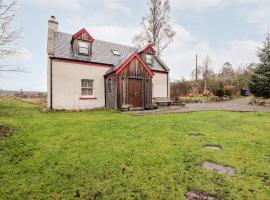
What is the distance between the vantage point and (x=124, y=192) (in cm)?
267

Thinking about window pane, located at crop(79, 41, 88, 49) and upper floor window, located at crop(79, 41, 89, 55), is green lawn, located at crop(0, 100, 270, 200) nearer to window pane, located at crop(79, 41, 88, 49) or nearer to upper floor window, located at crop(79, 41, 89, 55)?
upper floor window, located at crop(79, 41, 89, 55)

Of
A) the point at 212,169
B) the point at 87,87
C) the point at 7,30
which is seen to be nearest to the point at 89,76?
the point at 87,87

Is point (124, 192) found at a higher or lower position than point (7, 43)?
lower

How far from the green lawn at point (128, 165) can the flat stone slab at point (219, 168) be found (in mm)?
127

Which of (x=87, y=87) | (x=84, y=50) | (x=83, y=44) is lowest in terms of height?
(x=87, y=87)

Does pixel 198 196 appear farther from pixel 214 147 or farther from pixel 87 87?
pixel 87 87

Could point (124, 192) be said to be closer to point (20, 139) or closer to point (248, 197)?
point (248, 197)

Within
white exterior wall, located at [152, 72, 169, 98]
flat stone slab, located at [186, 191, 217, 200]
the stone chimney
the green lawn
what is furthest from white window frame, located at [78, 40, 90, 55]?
flat stone slab, located at [186, 191, 217, 200]

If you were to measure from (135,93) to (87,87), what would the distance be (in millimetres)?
4399

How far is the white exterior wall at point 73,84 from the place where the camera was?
13438 millimetres

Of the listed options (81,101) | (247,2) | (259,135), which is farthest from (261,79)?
(81,101)

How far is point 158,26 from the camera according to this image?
24.3m

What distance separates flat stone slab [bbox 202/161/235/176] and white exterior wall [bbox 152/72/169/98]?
1580 centimetres

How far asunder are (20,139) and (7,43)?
5758 millimetres
